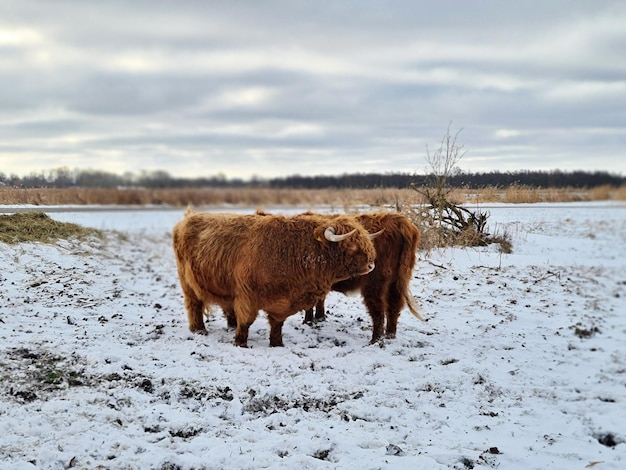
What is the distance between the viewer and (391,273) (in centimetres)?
653

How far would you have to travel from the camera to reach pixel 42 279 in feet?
20.7

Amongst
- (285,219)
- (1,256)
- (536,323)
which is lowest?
(536,323)

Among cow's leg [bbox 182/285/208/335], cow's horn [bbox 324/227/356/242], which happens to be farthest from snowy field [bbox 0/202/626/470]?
cow's horn [bbox 324/227/356/242]

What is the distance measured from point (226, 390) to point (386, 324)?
2756mm

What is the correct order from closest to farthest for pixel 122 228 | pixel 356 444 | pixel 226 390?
pixel 356 444, pixel 226 390, pixel 122 228

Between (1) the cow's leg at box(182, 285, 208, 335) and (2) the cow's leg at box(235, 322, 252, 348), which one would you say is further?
(1) the cow's leg at box(182, 285, 208, 335)

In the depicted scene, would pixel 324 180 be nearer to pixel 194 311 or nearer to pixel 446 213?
pixel 446 213

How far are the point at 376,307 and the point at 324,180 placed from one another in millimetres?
2612

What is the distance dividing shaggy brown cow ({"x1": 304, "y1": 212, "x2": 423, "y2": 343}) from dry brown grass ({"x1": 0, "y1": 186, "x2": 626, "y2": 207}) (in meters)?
0.52

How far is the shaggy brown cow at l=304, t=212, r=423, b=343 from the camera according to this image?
255 inches

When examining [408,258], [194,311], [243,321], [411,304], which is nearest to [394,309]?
[411,304]

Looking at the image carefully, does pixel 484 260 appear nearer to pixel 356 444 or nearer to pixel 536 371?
pixel 536 371

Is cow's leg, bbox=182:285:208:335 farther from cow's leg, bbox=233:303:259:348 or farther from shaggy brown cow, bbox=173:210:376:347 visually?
cow's leg, bbox=233:303:259:348

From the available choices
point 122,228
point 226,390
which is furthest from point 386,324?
point 122,228
